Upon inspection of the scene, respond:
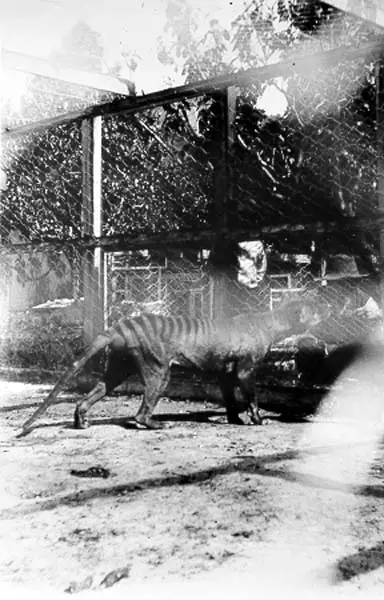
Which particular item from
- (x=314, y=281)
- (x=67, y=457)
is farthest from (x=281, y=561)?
(x=314, y=281)

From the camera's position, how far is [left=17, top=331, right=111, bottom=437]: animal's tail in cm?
523

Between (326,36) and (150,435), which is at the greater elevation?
(326,36)

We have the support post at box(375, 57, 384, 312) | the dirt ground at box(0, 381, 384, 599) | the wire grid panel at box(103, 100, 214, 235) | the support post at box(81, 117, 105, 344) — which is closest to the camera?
the dirt ground at box(0, 381, 384, 599)

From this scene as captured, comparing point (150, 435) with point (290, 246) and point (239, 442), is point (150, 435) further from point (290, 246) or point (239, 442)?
point (290, 246)

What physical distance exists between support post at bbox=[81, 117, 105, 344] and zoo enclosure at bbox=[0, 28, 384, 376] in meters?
0.01

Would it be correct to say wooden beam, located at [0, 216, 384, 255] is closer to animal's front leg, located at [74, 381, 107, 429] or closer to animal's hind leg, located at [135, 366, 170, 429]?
animal's hind leg, located at [135, 366, 170, 429]

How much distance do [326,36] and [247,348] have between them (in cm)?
691

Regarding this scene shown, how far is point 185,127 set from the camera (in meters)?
10.3

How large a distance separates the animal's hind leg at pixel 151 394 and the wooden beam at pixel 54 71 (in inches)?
153

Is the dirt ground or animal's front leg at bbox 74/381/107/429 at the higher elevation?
animal's front leg at bbox 74/381/107/429

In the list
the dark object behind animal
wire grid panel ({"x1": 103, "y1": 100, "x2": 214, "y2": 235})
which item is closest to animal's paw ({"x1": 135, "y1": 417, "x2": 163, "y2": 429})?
the dark object behind animal

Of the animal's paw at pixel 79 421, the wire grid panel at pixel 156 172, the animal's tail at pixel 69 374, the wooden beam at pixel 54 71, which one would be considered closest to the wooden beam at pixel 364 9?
the animal's tail at pixel 69 374

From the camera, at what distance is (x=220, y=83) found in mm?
6160

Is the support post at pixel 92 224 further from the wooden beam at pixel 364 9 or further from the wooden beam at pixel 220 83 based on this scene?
the wooden beam at pixel 364 9
